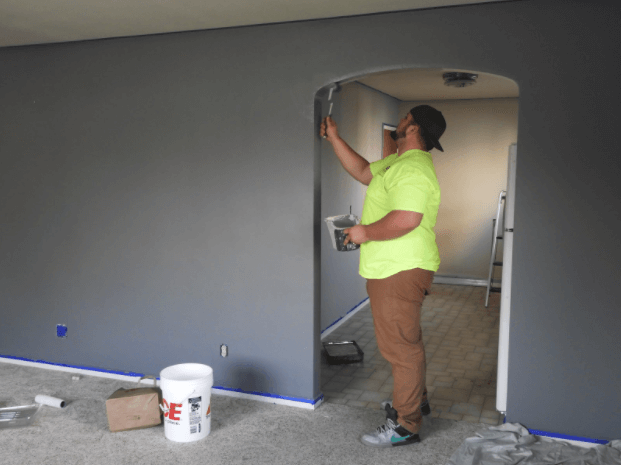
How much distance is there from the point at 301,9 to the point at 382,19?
0.46 metres

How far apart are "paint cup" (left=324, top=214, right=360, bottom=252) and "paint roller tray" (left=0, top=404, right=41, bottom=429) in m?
2.14

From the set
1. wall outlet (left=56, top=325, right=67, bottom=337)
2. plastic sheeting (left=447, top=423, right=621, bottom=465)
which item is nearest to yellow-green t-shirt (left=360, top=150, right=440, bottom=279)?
plastic sheeting (left=447, top=423, right=621, bottom=465)

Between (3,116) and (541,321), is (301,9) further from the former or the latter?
(3,116)

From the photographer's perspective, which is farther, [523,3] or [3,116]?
[3,116]

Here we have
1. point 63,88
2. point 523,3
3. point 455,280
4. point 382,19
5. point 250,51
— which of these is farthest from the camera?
point 455,280

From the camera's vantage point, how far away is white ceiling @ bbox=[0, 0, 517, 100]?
10.1 ft

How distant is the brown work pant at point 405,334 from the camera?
10.5 feet

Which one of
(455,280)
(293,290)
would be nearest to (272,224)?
(293,290)

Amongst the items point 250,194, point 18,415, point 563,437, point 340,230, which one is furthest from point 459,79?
point 18,415

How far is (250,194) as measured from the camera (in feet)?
12.2

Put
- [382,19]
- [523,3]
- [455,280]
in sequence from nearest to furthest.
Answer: [523,3] < [382,19] < [455,280]

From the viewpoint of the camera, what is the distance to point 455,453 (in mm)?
3105

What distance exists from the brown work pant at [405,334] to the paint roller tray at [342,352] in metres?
1.36

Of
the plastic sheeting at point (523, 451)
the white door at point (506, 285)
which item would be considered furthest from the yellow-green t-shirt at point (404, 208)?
A: the plastic sheeting at point (523, 451)
